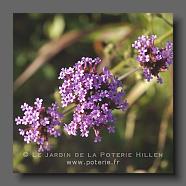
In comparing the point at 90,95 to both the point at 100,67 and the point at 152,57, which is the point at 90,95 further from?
the point at 152,57

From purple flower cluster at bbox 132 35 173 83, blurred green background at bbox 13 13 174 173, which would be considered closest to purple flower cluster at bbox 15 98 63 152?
blurred green background at bbox 13 13 174 173

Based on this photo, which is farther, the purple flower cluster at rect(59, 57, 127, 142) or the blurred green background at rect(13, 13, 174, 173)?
the blurred green background at rect(13, 13, 174, 173)

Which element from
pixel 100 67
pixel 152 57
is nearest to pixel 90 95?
pixel 100 67

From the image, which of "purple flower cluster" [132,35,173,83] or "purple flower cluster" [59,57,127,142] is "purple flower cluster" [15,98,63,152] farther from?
"purple flower cluster" [132,35,173,83]

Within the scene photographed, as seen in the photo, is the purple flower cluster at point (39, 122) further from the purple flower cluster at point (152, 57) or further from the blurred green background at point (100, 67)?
the purple flower cluster at point (152, 57)

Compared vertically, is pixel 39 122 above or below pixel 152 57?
below
